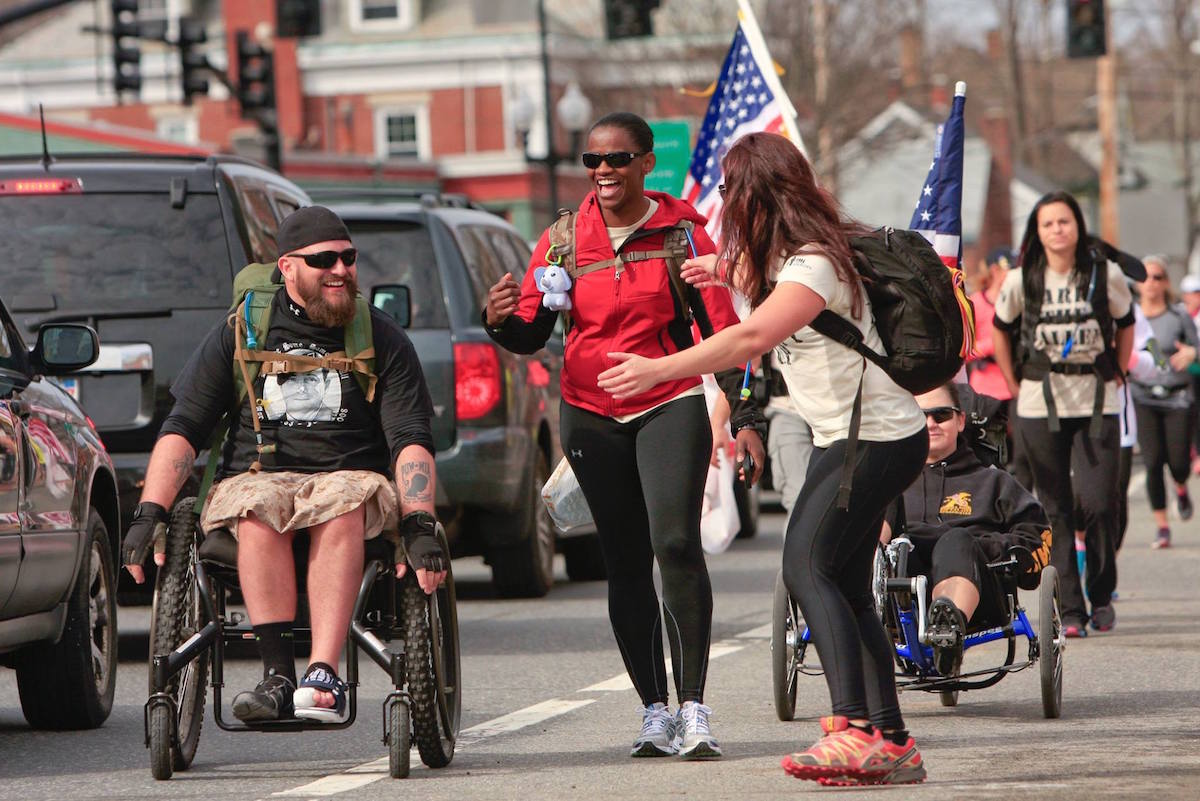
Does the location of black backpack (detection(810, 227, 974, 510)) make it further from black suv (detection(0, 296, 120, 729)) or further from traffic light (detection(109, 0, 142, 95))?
traffic light (detection(109, 0, 142, 95))

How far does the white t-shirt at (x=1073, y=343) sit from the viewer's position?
10.7 m

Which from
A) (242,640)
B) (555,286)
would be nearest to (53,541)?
(242,640)

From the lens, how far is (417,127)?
216 feet

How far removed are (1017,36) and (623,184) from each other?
67877 mm

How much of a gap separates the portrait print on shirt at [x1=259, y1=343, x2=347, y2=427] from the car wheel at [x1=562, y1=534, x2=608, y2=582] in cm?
740

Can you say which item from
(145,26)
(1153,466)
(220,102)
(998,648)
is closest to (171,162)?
(998,648)

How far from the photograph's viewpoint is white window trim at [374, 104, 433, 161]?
65625 mm

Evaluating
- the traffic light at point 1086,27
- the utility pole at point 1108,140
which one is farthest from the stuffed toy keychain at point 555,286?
the utility pole at point 1108,140

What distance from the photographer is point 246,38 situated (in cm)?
3050

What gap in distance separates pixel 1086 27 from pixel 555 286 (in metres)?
20.2

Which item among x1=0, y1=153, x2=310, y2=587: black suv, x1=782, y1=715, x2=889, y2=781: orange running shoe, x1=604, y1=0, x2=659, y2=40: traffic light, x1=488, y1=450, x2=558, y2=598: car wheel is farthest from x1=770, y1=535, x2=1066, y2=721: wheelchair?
x1=604, y1=0, x2=659, y2=40: traffic light

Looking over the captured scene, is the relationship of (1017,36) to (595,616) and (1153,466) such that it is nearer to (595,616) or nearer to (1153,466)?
(1153,466)

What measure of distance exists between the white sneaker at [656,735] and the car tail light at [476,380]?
15.8ft

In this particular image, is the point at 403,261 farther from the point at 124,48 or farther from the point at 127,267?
the point at 124,48
